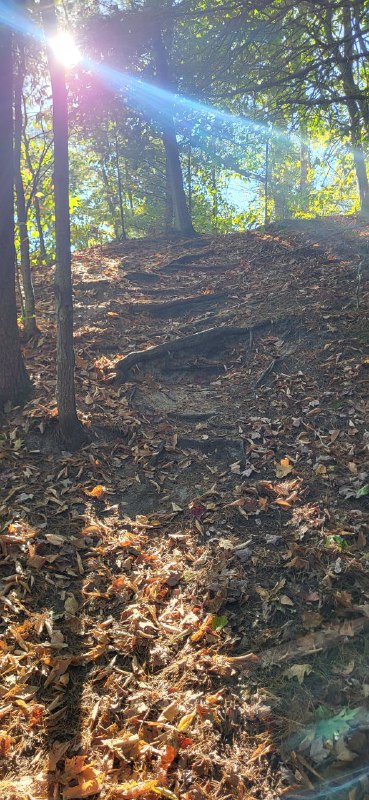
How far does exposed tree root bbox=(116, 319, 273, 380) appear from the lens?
7.32 meters

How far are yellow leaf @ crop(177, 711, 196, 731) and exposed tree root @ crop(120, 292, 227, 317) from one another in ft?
22.5

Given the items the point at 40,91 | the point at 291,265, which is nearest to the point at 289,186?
the point at 291,265

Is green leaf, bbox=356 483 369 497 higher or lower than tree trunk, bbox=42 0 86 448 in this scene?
lower

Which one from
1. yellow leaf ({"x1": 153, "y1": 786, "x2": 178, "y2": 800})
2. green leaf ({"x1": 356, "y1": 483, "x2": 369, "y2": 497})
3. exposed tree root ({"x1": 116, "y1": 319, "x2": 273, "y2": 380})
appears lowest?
yellow leaf ({"x1": 153, "y1": 786, "x2": 178, "y2": 800})

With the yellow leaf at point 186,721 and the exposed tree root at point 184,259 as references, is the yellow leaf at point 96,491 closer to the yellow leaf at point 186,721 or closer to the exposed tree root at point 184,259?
the yellow leaf at point 186,721

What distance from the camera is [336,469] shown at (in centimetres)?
504

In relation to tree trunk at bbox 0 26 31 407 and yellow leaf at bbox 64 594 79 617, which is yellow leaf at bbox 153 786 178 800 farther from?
tree trunk at bbox 0 26 31 407

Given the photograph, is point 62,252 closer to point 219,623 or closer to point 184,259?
point 219,623

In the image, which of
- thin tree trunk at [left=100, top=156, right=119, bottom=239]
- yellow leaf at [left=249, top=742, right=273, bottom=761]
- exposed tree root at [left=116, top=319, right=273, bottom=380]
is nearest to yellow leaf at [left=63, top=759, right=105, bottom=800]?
yellow leaf at [left=249, top=742, right=273, bottom=761]

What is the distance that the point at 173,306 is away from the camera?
921cm

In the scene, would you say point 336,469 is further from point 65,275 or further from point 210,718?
point 65,275

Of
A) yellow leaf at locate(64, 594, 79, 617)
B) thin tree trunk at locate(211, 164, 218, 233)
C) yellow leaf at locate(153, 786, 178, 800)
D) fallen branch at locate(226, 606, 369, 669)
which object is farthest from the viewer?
thin tree trunk at locate(211, 164, 218, 233)

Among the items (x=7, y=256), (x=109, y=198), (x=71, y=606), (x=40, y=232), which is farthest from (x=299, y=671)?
(x=109, y=198)

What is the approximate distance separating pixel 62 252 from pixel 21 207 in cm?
238
